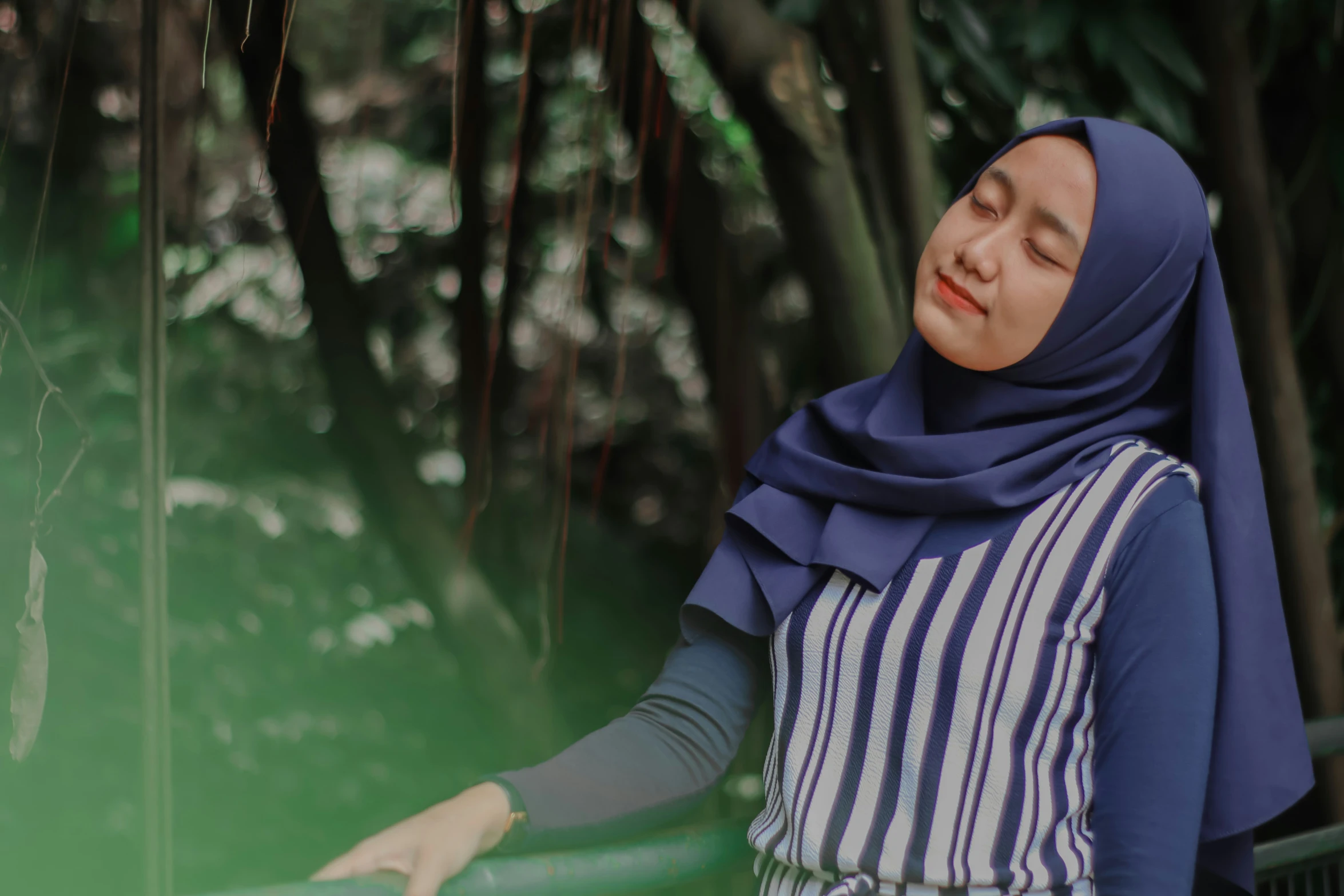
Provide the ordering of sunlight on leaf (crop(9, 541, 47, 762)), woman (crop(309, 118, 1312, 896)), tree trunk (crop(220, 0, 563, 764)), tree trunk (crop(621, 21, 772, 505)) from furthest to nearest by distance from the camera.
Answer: tree trunk (crop(621, 21, 772, 505)) < tree trunk (crop(220, 0, 563, 764)) < woman (crop(309, 118, 1312, 896)) < sunlight on leaf (crop(9, 541, 47, 762))

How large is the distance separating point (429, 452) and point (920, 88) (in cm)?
152

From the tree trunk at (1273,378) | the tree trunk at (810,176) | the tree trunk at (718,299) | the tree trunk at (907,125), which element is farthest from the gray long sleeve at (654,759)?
the tree trunk at (1273,378)

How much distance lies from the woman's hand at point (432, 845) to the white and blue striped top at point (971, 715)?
21cm

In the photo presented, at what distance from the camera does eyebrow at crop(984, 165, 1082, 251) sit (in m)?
0.78

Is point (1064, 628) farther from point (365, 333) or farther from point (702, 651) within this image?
point (365, 333)

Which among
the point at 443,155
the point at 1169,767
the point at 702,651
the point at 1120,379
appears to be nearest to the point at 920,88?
the point at 1120,379

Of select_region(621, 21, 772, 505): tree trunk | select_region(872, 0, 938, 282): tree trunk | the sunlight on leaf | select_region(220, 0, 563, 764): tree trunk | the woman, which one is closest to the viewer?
the sunlight on leaf

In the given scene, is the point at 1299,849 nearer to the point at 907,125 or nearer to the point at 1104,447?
the point at 1104,447

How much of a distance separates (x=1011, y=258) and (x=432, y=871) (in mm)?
515

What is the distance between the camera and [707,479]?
8.12 feet

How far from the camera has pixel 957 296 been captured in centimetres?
80

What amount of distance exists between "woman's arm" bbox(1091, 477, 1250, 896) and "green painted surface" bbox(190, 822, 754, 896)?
26cm

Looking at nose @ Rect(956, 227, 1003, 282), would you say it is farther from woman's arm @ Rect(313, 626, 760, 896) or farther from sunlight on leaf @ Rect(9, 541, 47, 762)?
sunlight on leaf @ Rect(9, 541, 47, 762)


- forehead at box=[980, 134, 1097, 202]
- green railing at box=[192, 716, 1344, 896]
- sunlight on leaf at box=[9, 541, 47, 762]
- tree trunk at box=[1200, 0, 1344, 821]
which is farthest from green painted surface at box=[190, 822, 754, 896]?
tree trunk at box=[1200, 0, 1344, 821]
